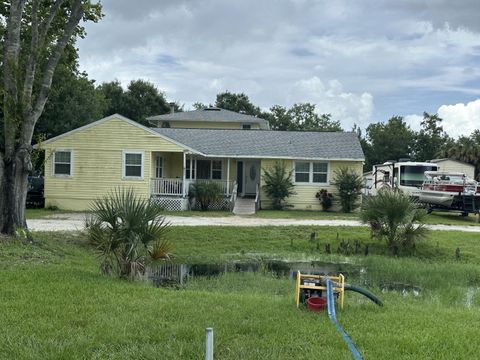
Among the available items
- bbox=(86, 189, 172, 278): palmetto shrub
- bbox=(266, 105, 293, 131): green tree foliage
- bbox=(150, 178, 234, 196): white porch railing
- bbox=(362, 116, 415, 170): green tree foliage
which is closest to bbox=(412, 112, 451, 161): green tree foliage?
bbox=(362, 116, 415, 170): green tree foliage

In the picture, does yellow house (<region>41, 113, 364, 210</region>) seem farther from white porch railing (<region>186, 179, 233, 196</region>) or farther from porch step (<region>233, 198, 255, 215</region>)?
porch step (<region>233, 198, 255, 215</region>)

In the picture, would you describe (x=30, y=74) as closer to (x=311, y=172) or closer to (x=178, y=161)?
(x=178, y=161)

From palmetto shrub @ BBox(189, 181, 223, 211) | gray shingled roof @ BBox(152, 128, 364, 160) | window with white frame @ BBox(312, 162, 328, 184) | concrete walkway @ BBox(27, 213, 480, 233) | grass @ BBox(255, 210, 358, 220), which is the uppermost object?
gray shingled roof @ BBox(152, 128, 364, 160)

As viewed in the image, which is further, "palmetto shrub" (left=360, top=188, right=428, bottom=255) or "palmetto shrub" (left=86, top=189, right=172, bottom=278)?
"palmetto shrub" (left=360, top=188, right=428, bottom=255)

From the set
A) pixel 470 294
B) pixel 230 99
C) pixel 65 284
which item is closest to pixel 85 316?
pixel 65 284

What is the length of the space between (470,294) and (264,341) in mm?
6318

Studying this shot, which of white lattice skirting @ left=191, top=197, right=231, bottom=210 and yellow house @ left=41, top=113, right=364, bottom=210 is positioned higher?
yellow house @ left=41, top=113, right=364, bottom=210

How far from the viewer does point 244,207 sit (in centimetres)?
2602

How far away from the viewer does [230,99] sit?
6619cm

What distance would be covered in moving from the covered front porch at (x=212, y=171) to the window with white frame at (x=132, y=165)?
86 centimetres

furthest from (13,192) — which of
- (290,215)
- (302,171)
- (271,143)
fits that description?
(271,143)

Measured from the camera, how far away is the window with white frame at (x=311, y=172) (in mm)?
28234

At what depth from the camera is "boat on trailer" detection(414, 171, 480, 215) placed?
2469 cm

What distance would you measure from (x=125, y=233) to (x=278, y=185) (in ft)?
60.5
